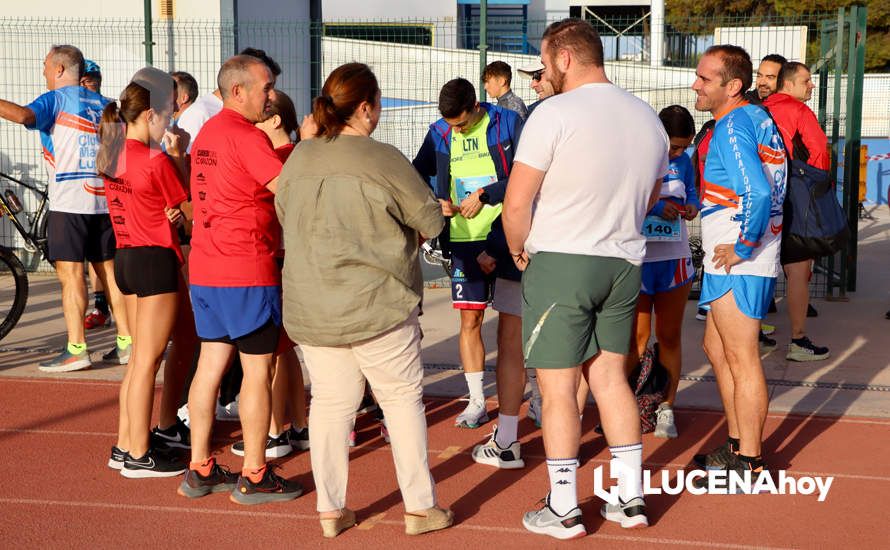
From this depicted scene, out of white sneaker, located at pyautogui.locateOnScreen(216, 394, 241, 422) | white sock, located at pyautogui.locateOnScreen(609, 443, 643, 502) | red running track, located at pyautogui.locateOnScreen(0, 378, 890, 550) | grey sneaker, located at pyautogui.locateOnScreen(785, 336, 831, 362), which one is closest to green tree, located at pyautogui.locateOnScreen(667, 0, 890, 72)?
grey sneaker, located at pyautogui.locateOnScreen(785, 336, 831, 362)

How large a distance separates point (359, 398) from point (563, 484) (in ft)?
2.93

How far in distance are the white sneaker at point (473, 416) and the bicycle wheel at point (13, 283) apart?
3.59m

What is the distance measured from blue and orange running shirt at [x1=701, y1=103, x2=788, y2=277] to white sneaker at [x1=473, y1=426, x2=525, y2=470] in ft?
4.33

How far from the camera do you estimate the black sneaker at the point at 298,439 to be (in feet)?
18.0

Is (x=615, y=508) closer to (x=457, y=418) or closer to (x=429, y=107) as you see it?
(x=457, y=418)

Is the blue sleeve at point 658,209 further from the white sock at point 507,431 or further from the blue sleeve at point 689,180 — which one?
the white sock at point 507,431

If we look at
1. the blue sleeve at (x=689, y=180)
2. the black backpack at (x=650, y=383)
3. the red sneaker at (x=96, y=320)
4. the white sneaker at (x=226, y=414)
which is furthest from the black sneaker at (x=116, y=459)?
the red sneaker at (x=96, y=320)

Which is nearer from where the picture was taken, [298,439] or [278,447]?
[278,447]

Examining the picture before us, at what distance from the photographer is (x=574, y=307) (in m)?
4.13

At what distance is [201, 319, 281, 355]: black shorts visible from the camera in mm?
4559

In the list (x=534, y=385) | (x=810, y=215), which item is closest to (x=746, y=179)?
(x=810, y=215)

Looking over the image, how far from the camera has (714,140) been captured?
4.62 metres

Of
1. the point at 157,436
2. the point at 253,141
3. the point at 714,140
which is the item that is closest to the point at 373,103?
the point at 253,141

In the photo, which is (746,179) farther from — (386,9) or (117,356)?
(386,9)
